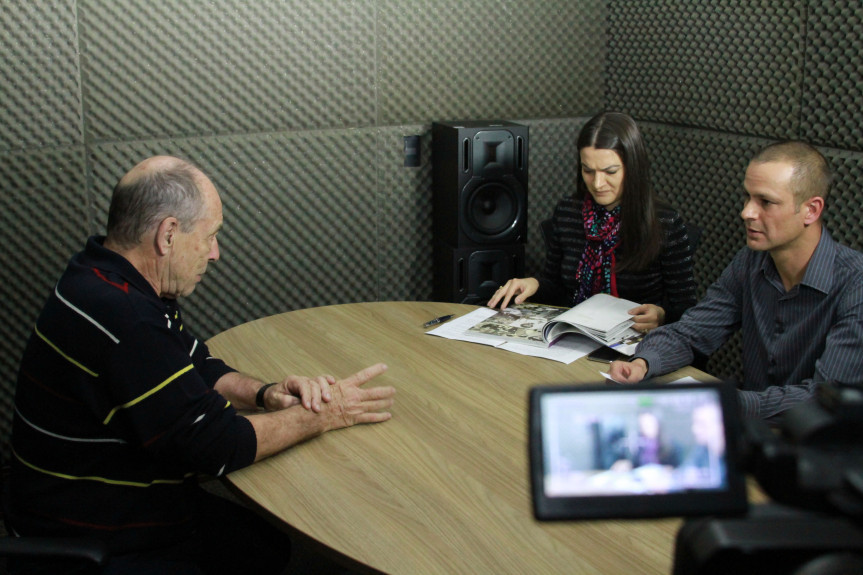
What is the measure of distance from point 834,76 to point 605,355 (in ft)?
4.80

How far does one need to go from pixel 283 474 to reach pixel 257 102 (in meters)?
2.23

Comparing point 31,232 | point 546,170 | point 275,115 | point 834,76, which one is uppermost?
point 834,76

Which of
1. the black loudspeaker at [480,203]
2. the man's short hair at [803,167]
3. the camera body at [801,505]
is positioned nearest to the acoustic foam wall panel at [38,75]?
the black loudspeaker at [480,203]

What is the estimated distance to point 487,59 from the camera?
3.94 meters

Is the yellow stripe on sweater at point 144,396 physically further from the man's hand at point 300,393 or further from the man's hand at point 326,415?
the man's hand at point 300,393

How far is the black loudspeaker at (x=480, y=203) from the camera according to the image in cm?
355

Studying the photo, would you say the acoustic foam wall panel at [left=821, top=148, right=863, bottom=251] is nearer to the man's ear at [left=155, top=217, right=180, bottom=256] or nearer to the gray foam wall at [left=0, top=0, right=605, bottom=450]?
the gray foam wall at [left=0, top=0, right=605, bottom=450]

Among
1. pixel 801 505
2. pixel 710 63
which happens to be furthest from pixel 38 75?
pixel 801 505

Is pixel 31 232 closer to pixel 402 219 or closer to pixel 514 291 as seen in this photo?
pixel 402 219

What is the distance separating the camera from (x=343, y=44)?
3.66 meters

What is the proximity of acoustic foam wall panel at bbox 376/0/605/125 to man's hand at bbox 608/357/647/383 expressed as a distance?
2067 mm

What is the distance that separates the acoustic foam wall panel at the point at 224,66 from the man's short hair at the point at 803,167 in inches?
78.8

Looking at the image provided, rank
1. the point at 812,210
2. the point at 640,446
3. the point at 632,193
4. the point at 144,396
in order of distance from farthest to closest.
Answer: the point at 632,193
the point at 812,210
the point at 144,396
the point at 640,446

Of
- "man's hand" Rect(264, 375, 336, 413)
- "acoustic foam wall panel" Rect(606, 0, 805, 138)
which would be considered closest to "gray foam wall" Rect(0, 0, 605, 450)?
"acoustic foam wall panel" Rect(606, 0, 805, 138)
